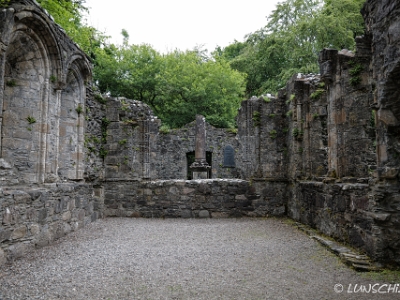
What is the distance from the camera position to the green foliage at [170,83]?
19.7 meters

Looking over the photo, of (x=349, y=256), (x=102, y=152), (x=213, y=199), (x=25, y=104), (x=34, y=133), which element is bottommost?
(x=349, y=256)

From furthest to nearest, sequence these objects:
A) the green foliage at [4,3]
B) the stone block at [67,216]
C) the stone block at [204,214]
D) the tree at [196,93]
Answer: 1. the tree at [196,93]
2. the stone block at [204,214]
3. the stone block at [67,216]
4. the green foliage at [4,3]

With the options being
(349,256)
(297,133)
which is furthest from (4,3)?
(297,133)

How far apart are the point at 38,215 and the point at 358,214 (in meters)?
5.35

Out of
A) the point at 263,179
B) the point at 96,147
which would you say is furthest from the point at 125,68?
the point at 263,179

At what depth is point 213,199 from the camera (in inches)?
354

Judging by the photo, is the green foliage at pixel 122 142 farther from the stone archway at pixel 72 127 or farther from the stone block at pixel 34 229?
the stone block at pixel 34 229

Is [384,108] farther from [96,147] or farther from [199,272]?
[96,147]

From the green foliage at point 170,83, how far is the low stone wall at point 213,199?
11735 millimetres

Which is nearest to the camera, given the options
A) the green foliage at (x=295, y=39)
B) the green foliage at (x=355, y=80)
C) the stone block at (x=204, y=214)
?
the green foliage at (x=355, y=80)

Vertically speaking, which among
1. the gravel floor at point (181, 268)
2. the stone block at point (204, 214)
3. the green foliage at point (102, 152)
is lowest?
the gravel floor at point (181, 268)

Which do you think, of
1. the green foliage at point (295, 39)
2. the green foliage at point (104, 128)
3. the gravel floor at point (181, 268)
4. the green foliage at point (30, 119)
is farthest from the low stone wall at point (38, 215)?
the green foliage at point (295, 39)

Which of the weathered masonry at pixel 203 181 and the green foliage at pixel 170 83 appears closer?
the weathered masonry at pixel 203 181

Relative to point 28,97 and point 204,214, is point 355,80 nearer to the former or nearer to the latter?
point 204,214
